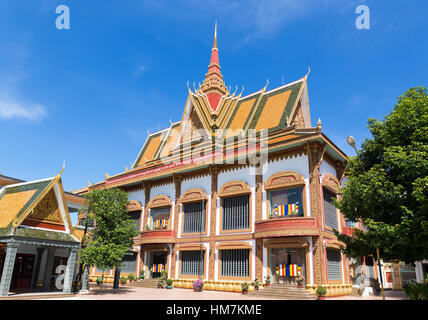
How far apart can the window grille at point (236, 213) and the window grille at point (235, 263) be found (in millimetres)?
1828

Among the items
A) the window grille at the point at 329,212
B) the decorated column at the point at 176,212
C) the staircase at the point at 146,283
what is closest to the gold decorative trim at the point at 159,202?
the decorated column at the point at 176,212

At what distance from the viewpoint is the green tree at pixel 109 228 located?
19859 millimetres

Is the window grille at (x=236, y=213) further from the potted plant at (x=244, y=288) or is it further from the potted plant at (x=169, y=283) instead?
the potted plant at (x=169, y=283)

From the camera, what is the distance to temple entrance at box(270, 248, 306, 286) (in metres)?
21.1

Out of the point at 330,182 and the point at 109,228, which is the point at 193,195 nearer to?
the point at 109,228

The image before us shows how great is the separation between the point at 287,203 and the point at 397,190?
880cm

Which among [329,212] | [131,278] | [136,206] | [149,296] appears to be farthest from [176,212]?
[329,212]

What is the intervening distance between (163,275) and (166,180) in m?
8.58

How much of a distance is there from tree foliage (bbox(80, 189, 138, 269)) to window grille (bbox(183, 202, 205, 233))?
6.56 metres

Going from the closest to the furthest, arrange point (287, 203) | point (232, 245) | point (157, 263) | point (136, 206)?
point (287, 203)
point (232, 245)
point (157, 263)
point (136, 206)

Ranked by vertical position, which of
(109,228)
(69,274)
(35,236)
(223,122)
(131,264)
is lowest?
(69,274)

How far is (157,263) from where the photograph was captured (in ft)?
95.0

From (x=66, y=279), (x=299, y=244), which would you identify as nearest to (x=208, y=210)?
(x=299, y=244)

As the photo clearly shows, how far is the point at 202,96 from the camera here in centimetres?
3697
